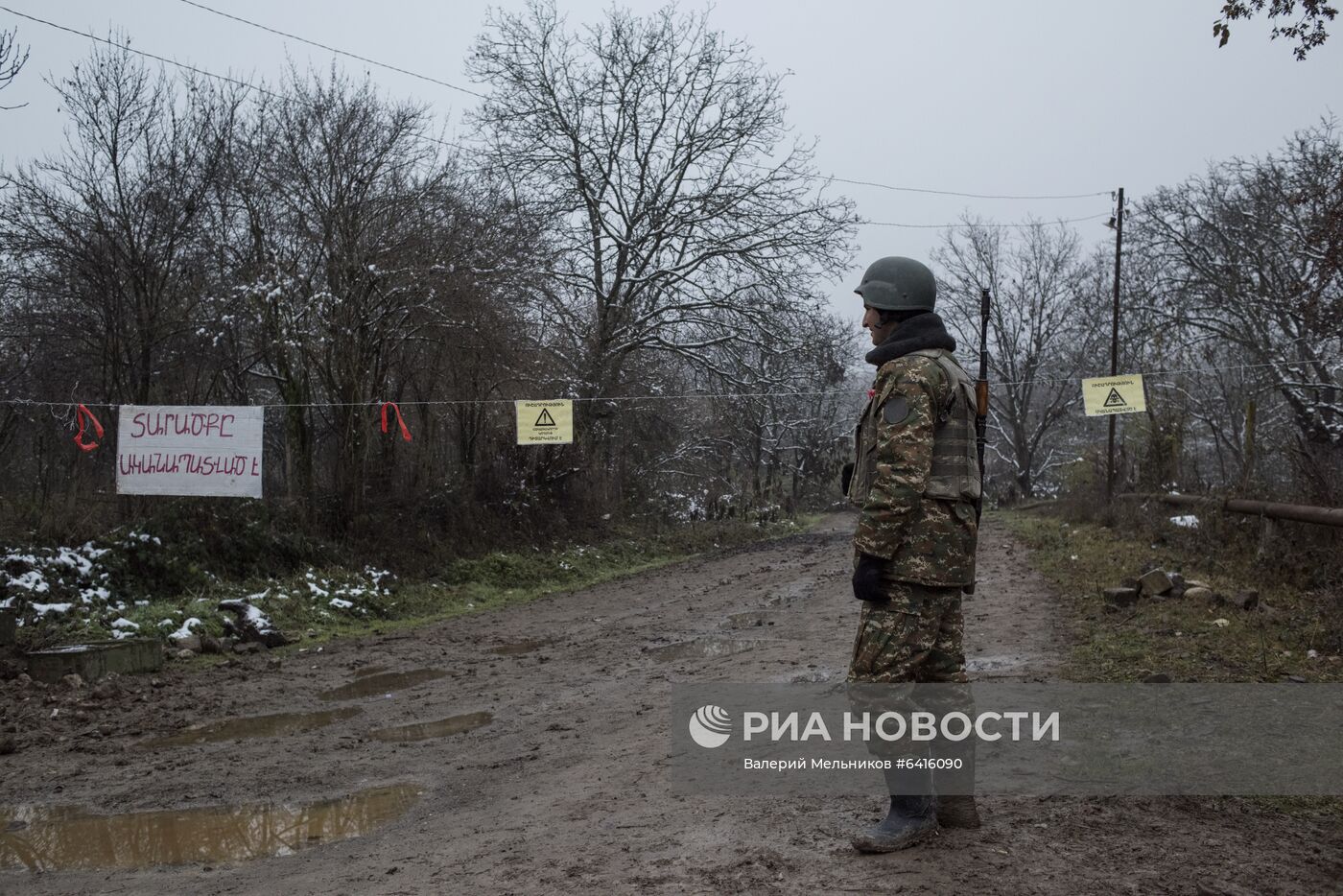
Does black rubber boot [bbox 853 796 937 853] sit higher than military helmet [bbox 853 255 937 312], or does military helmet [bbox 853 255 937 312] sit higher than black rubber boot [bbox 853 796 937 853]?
military helmet [bbox 853 255 937 312]

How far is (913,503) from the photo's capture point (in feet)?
13.4

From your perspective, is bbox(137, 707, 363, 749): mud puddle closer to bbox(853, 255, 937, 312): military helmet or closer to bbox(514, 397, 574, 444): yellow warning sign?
bbox(853, 255, 937, 312): military helmet

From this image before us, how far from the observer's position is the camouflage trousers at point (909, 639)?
407 centimetres

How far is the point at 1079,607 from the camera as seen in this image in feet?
34.7

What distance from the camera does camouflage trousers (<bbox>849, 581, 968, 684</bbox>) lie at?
4.07 m

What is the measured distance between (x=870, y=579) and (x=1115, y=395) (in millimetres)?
19992

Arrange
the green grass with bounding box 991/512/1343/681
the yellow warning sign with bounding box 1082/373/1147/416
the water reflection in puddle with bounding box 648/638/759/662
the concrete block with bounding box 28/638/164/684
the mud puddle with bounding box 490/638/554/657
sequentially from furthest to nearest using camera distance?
the yellow warning sign with bounding box 1082/373/1147/416
the mud puddle with bounding box 490/638/554/657
the water reflection in puddle with bounding box 648/638/759/662
the concrete block with bounding box 28/638/164/684
the green grass with bounding box 991/512/1343/681

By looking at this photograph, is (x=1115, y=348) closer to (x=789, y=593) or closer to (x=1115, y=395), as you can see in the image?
(x=1115, y=395)

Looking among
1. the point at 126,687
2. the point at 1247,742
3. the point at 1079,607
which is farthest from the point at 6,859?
the point at 1079,607

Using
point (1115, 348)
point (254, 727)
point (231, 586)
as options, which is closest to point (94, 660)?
point (254, 727)

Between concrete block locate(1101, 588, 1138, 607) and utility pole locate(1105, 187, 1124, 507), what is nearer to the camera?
concrete block locate(1101, 588, 1138, 607)

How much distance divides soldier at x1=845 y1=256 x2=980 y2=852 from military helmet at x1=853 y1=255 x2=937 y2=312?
0.20 m

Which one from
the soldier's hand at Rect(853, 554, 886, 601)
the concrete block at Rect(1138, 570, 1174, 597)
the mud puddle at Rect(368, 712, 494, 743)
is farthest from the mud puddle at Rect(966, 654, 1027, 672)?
the soldier's hand at Rect(853, 554, 886, 601)

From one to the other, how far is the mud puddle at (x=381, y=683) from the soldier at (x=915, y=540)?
576cm
